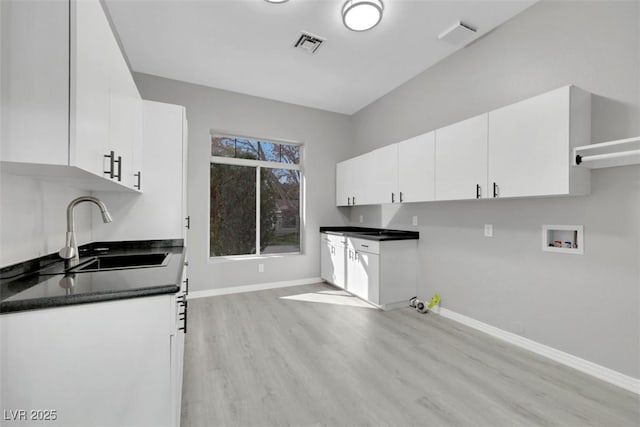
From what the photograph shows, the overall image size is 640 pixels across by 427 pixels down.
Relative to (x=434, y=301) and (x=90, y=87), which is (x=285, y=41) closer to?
(x=90, y=87)

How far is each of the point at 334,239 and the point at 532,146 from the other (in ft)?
Result: 9.06

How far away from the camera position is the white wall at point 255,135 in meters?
3.82

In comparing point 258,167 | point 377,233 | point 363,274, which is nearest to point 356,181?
point 377,233

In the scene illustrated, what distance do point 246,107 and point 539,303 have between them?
14.0 feet

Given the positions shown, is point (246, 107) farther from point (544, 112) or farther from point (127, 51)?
point (544, 112)

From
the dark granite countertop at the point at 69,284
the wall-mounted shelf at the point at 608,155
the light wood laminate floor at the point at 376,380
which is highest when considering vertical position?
the wall-mounted shelf at the point at 608,155

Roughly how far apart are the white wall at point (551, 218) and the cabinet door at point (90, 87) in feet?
10.3

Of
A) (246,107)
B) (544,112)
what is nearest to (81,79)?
(544,112)

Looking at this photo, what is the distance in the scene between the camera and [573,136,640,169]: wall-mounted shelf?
1736 mm

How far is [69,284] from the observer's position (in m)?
1.19

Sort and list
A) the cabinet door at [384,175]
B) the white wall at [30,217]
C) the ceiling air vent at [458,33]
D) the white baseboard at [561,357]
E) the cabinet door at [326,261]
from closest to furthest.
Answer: the white wall at [30,217] → the white baseboard at [561,357] → the ceiling air vent at [458,33] → the cabinet door at [384,175] → the cabinet door at [326,261]

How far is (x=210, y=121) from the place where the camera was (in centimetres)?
395

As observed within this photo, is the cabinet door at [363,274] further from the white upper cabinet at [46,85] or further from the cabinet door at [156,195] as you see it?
the white upper cabinet at [46,85]

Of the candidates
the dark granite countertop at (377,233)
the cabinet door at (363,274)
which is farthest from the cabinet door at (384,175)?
the cabinet door at (363,274)
